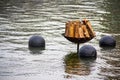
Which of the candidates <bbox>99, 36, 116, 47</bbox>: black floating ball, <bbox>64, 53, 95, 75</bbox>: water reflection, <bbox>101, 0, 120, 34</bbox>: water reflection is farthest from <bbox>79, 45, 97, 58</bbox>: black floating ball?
<bbox>101, 0, 120, 34</bbox>: water reflection

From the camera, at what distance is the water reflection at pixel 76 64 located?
Result: 12781mm

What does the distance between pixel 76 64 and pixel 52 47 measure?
9.30 ft

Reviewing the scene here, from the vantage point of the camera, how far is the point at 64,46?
16406 mm

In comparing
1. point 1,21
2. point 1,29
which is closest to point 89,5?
point 1,21

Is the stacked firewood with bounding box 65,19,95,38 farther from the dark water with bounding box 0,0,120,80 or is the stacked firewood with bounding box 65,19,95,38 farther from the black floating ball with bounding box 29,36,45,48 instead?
the black floating ball with bounding box 29,36,45,48

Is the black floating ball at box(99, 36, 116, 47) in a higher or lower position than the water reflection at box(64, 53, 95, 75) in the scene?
higher

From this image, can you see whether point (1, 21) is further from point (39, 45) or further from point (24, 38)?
A: point (39, 45)

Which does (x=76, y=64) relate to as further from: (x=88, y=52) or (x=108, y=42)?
(x=108, y=42)

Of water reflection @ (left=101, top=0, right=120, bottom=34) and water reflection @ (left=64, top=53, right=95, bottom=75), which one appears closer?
water reflection @ (left=64, top=53, right=95, bottom=75)

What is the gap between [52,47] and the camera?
16.3 m

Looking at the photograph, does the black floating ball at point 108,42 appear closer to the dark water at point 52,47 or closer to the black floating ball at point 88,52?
the dark water at point 52,47

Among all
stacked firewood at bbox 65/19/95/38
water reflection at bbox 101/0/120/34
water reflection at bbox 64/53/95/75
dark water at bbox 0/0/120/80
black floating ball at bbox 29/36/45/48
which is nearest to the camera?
dark water at bbox 0/0/120/80

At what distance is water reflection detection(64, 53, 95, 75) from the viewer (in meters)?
12.8

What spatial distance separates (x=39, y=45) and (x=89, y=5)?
49.8ft
